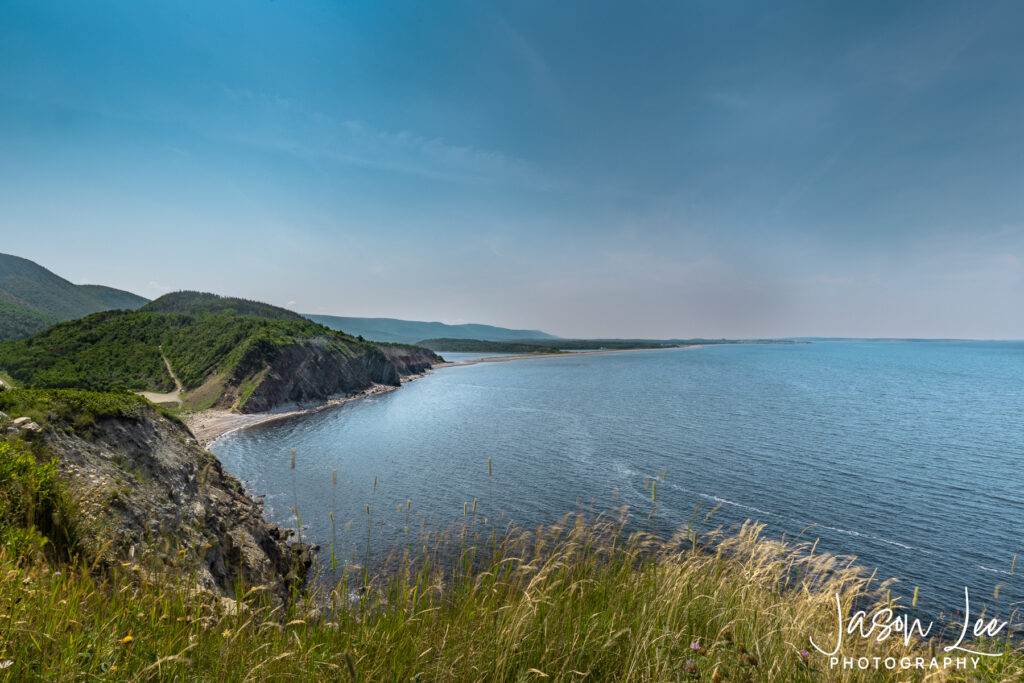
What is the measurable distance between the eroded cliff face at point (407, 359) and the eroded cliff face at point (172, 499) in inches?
4183

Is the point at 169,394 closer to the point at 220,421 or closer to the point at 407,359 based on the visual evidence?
the point at 220,421

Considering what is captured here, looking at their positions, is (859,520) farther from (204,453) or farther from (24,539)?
(204,453)

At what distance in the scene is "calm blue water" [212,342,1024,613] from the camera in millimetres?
21953

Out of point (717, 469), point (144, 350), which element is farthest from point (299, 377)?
point (717, 469)

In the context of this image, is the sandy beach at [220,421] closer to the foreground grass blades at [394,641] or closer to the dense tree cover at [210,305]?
the foreground grass blades at [394,641]

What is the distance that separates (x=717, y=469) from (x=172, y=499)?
3393 cm

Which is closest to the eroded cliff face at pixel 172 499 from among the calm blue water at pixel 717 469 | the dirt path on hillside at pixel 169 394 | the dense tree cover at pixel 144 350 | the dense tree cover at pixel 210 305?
the calm blue water at pixel 717 469

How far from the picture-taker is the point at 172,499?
14.9 m

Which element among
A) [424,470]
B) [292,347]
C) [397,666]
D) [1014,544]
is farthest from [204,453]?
[292,347]

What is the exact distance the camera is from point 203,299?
182 metres

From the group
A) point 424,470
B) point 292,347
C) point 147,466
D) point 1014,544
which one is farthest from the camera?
point 292,347

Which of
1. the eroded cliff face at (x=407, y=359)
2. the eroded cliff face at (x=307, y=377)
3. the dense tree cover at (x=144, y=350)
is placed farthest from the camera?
the eroded cliff face at (x=407, y=359)

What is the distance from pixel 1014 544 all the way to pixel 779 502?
10018mm

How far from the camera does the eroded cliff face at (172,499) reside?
11.5 meters
